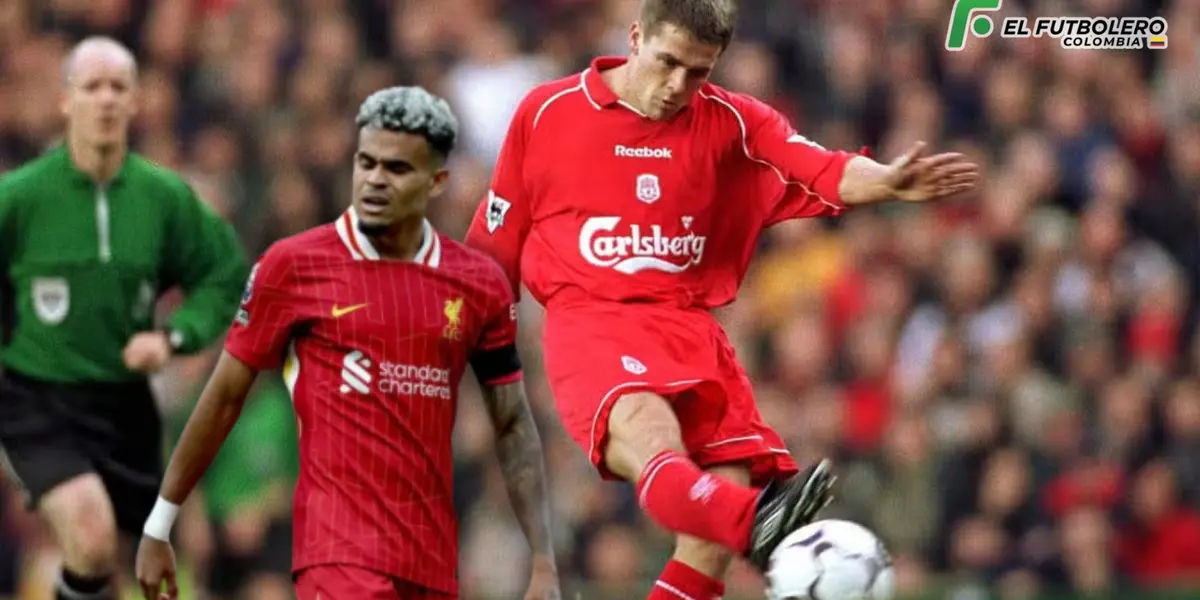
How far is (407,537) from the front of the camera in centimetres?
757

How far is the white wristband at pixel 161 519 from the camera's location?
794cm

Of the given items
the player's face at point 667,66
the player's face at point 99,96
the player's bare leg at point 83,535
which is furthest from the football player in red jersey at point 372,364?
the player's face at point 99,96

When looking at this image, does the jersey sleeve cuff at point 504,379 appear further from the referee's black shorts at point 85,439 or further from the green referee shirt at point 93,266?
the referee's black shorts at point 85,439

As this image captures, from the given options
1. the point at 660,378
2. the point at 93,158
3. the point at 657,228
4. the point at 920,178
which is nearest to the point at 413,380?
the point at 660,378

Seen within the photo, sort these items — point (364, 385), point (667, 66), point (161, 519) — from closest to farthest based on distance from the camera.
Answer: point (364, 385) → point (161, 519) → point (667, 66)

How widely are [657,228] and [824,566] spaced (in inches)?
61.2

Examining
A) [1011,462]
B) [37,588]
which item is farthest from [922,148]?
[37,588]

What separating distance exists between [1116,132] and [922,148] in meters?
8.36

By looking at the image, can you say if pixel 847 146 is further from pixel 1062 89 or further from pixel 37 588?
pixel 37 588

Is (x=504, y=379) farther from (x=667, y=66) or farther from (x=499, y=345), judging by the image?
(x=667, y=66)

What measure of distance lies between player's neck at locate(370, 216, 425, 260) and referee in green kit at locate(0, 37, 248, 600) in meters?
2.06

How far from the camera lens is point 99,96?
980cm

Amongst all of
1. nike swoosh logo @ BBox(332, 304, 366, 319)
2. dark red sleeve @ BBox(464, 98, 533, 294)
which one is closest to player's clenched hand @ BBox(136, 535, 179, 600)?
nike swoosh logo @ BBox(332, 304, 366, 319)

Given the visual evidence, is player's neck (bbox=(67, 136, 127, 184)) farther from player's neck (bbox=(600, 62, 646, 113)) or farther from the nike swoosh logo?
the nike swoosh logo
